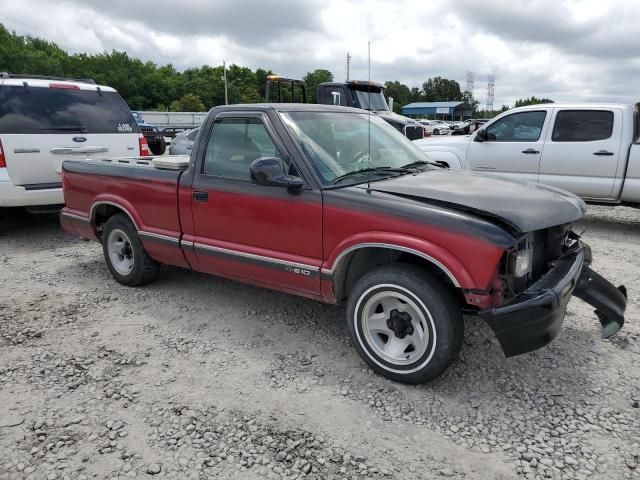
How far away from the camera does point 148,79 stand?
92812 mm

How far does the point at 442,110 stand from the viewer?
256 ft

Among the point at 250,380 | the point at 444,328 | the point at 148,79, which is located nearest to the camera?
the point at 444,328

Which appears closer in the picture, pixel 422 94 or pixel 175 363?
pixel 175 363

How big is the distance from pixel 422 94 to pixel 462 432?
397 ft

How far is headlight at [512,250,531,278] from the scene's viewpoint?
292 centimetres

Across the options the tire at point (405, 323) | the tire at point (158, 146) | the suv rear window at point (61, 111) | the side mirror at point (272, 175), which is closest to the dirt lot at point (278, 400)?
the tire at point (405, 323)

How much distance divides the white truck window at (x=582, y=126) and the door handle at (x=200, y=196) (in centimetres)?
586

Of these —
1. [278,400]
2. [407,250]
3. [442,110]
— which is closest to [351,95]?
[407,250]

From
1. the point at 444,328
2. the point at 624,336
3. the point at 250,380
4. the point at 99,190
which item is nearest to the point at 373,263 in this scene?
the point at 444,328

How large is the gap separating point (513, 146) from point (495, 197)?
17.0 feet

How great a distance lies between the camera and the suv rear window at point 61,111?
6.18 m

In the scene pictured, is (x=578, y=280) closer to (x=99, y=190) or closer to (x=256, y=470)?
(x=256, y=470)

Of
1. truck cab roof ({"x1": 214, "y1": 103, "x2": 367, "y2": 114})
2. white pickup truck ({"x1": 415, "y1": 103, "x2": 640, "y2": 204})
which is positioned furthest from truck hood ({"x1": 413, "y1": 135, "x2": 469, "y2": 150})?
truck cab roof ({"x1": 214, "y1": 103, "x2": 367, "y2": 114})

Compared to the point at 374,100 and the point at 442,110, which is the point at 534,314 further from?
the point at 442,110
